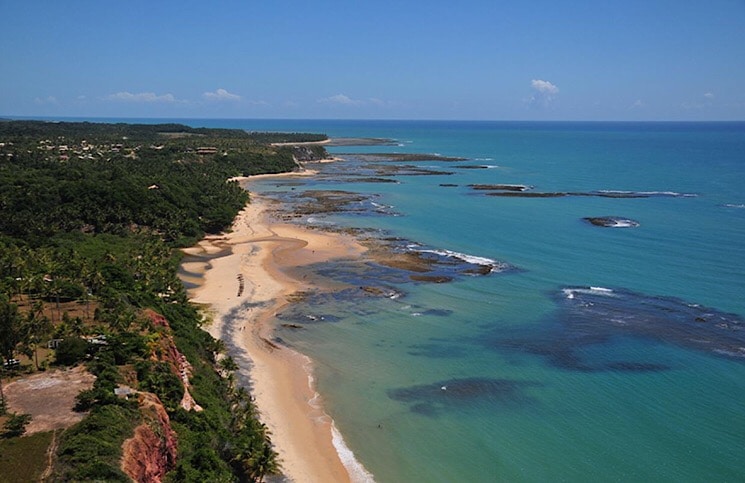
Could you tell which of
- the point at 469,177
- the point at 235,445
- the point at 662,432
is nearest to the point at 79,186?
the point at 235,445

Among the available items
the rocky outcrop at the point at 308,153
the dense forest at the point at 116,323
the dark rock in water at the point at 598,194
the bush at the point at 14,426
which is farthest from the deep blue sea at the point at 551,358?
the rocky outcrop at the point at 308,153

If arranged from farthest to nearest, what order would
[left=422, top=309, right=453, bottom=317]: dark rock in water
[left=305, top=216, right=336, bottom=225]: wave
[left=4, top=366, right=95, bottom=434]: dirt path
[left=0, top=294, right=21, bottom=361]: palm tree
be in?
1. [left=305, top=216, right=336, bottom=225]: wave
2. [left=422, top=309, right=453, bottom=317]: dark rock in water
3. [left=0, top=294, right=21, bottom=361]: palm tree
4. [left=4, top=366, right=95, bottom=434]: dirt path

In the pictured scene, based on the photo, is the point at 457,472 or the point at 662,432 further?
the point at 662,432

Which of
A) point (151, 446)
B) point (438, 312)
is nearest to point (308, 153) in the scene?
point (438, 312)

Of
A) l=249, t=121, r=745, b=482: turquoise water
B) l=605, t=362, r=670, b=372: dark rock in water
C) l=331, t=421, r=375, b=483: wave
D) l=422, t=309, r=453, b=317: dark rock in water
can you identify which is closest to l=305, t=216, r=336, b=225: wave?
l=249, t=121, r=745, b=482: turquoise water

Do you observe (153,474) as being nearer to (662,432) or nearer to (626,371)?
(662,432)

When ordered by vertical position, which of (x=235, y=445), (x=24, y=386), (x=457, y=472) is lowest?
(x=457, y=472)

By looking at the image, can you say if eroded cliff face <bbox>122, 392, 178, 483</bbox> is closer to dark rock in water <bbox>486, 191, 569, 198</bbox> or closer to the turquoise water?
the turquoise water
